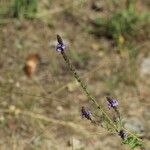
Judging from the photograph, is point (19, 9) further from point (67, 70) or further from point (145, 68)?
point (145, 68)

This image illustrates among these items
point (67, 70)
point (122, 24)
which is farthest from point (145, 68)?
point (67, 70)

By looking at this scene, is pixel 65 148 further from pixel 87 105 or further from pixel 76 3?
pixel 76 3

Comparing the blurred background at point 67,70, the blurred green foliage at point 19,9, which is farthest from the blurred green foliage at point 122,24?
the blurred green foliage at point 19,9

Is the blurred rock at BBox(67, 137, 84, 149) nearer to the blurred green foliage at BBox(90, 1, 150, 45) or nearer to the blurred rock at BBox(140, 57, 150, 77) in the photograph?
the blurred rock at BBox(140, 57, 150, 77)

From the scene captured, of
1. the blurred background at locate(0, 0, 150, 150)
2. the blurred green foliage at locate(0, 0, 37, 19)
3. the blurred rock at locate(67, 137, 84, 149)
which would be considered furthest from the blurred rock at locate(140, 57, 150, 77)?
the blurred green foliage at locate(0, 0, 37, 19)

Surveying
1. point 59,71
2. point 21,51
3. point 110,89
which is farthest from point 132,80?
point 21,51

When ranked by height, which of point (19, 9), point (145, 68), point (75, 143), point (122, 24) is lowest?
point (75, 143)

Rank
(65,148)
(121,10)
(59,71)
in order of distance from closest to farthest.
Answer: (65,148) < (59,71) < (121,10)

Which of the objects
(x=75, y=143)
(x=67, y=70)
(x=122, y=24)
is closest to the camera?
(x=75, y=143)

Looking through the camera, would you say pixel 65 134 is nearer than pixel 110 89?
Yes
